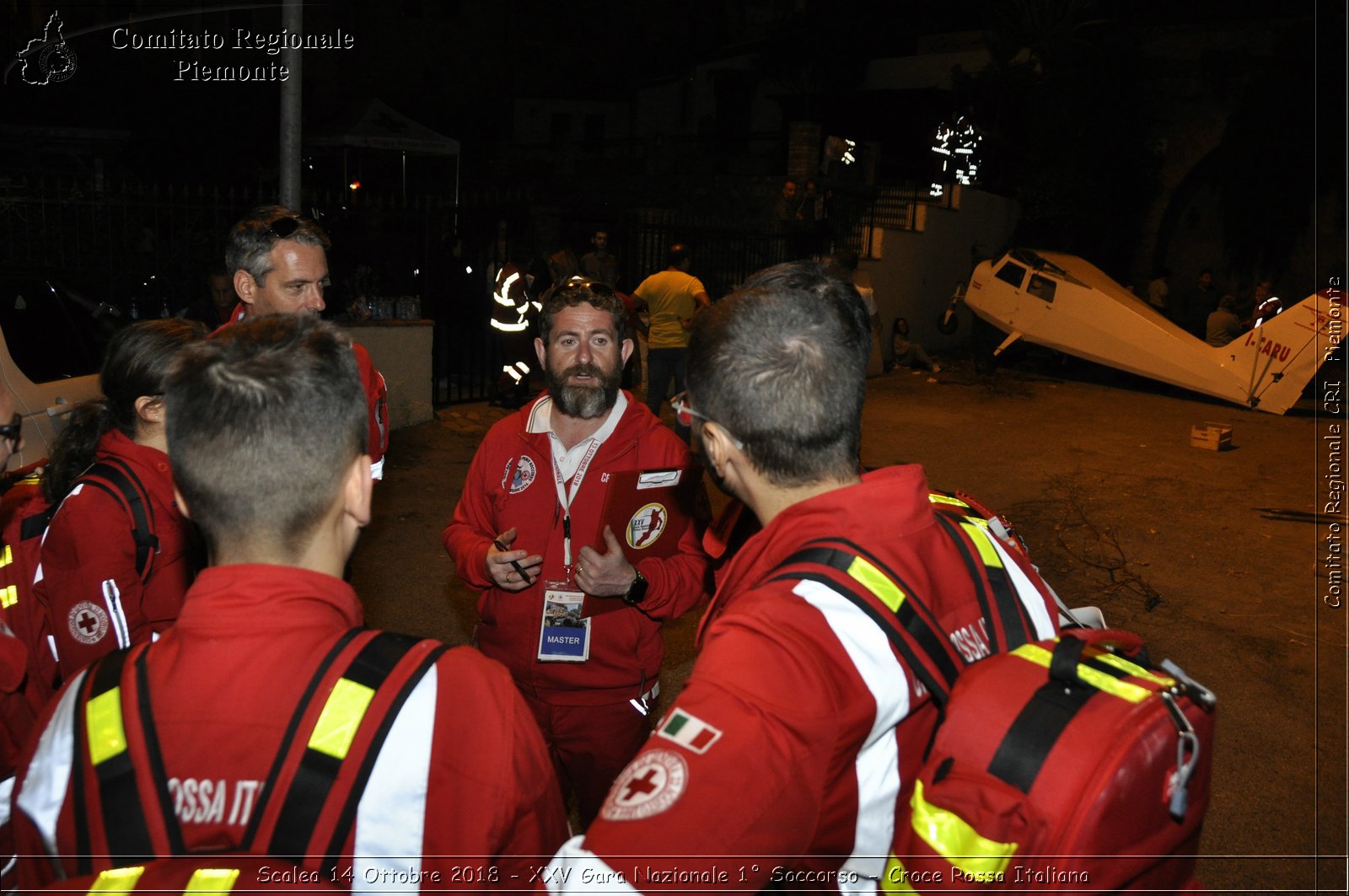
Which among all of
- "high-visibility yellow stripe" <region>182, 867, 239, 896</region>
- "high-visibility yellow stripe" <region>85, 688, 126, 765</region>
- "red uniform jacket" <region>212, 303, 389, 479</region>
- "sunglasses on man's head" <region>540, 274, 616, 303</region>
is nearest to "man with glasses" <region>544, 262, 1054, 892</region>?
"high-visibility yellow stripe" <region>182, 867, 239, 896</region>

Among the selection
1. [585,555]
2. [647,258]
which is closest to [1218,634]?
[585,555]

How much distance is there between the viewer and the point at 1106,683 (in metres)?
1.39

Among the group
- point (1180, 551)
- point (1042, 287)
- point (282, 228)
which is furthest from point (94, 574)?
point (1042, 287)

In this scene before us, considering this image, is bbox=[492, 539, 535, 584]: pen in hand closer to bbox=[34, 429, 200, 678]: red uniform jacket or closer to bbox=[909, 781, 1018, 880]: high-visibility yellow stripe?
bbox=[34, 429, 200, 678]: red uniform jacket

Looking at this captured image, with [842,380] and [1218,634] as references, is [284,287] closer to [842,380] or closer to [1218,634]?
[842,380]

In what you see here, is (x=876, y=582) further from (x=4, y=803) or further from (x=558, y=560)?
(x=558, y=560)

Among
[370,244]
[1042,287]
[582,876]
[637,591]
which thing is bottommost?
[637,591]

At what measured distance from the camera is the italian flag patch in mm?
1373

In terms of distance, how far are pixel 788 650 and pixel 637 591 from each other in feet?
5.45

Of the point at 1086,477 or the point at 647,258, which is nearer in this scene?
the point at 1086,477

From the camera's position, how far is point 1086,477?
34.2ft

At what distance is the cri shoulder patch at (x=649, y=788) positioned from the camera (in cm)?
136

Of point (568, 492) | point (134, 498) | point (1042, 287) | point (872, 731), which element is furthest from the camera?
point (1042, 287)

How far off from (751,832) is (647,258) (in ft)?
49.7
